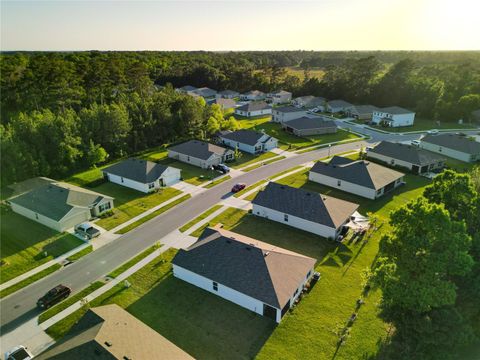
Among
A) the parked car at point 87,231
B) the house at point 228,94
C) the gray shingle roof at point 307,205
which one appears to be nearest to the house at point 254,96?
the house at point 228,94

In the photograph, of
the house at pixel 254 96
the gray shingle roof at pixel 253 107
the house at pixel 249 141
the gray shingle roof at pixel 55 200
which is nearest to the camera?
the gray shingle roof at pixel 55 200

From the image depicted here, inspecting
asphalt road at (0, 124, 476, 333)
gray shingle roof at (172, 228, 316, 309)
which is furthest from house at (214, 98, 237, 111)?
gray shingle roof at (172, 228, 316, 309)

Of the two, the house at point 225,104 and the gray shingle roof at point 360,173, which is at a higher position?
the house at point 225,104

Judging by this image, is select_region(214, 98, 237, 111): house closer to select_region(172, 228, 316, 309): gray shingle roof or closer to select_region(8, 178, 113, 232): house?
select_region(8, 178, 113, 232): house

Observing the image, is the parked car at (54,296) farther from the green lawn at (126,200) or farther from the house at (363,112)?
the house at (363,112)

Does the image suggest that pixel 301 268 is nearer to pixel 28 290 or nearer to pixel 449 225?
pixel 449 225

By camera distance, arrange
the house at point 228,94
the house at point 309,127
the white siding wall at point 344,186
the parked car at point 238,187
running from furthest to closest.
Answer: the house at point 228,94 < the house at point 309,127 < the parked car at point 238,187 < the white siding wall at point 344,186

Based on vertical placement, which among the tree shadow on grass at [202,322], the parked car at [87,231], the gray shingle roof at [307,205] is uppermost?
the gray shingle roof at [307,205]

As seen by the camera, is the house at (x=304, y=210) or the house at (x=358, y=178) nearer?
the house at (x=304, y=210)

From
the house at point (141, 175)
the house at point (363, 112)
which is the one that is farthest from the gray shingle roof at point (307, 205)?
the house at point (363, 112)
